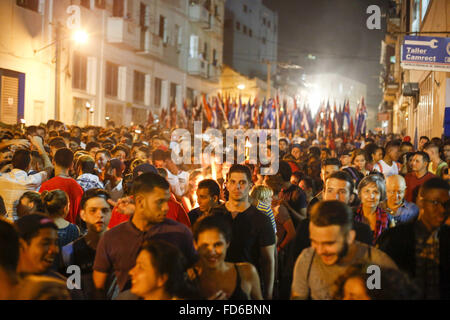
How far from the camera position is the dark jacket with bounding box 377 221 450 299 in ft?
12.1

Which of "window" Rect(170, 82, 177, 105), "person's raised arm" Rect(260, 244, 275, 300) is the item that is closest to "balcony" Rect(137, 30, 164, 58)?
"window" Rect(170, 82, 177, 105)

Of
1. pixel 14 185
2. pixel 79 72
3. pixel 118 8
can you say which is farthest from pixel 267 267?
pixel 118 8

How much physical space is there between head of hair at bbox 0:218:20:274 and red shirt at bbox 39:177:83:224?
3197mm

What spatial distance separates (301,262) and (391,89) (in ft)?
125

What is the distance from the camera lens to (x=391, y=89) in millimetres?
39531

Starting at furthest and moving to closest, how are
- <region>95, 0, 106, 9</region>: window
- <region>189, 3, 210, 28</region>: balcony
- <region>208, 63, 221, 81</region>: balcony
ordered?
1. <region>208, 63, 221, 81</region>: balcony
2. <region>189, 3, 210, 28</region>: balcony
3. <region>95, 0, 106, 9</region>: window

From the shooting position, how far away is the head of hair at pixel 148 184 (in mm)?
4293

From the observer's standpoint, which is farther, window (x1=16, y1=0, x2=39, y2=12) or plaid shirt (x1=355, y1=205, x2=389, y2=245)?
window (x1=16, y1=0, x2=39, y2=12)

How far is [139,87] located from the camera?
31953 mm

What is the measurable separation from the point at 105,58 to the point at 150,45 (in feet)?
14.8

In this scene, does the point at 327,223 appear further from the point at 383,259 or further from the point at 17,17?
the point at 17,17

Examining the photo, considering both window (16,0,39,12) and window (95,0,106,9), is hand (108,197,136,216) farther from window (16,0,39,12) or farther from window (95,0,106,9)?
window (95,0,106,9)

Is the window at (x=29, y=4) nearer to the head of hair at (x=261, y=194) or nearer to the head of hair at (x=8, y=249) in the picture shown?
the head of hair at (x=261, y=194)

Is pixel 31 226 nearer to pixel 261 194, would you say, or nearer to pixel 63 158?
pixel 261 194
